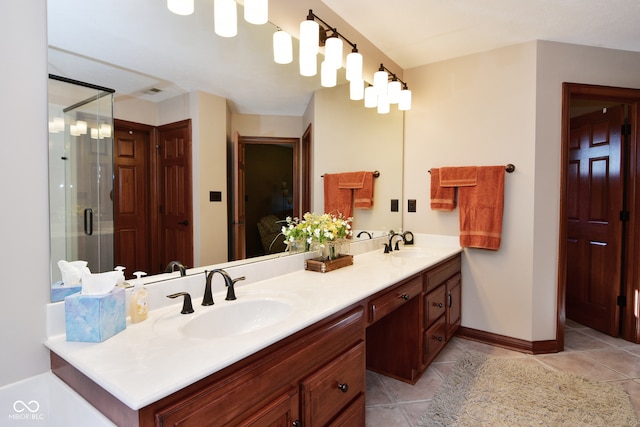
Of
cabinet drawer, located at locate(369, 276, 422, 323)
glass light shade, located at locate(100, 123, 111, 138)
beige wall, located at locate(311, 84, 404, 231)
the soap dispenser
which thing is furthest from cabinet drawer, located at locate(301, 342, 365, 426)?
glass light shade, located at locate(100, 123, 111, 138)

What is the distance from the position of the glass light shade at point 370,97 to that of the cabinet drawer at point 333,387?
1.81 meters

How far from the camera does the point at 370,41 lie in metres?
2.50

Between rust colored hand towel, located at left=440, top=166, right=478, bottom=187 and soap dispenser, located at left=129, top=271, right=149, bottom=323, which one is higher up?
rust colored hand towel, located at left=440, top=166, right=478, bottom=187

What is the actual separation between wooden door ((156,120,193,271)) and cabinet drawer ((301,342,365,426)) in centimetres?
71

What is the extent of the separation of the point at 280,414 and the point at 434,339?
153cm

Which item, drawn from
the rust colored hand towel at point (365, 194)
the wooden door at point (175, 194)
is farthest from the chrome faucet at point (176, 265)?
the rust colored hand towel at point (365, 194)

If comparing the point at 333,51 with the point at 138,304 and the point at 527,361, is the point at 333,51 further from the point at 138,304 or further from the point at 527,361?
the point at 527,361

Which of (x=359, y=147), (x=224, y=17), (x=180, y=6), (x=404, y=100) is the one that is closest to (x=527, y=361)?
(x=359, y=147)

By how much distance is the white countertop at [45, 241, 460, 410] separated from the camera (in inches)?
29.2

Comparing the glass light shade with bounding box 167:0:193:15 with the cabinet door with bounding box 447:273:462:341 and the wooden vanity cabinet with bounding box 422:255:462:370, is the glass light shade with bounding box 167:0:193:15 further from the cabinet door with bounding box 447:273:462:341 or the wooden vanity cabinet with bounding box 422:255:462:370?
the cabinet door with bounding box 447:273:462:341

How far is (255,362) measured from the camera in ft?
3.08

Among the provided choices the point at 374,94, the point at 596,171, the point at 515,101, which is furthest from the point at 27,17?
the point at 596,171

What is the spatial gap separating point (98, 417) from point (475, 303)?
271 centimetres

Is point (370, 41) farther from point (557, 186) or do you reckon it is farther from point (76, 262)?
point (76, 262)
